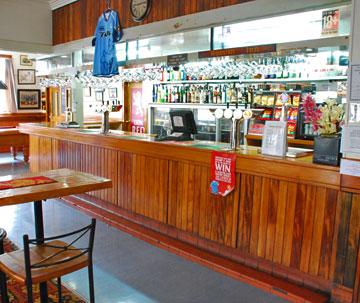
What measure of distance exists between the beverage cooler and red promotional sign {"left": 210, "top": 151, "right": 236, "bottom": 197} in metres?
3.10

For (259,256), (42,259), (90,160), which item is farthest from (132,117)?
(42,259)

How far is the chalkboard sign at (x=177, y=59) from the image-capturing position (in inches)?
183

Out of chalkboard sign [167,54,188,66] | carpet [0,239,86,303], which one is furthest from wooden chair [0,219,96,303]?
chalkboard sign [167,54,188,66]

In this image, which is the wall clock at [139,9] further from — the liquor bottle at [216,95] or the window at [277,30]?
the liquor bottle at [216,95]

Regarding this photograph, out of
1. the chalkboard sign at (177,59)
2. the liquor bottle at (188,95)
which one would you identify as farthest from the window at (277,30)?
the liquor bottle at (188,95)

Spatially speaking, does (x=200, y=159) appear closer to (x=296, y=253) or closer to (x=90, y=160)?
(x=296, y=253)

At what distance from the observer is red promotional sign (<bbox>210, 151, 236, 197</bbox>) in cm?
368

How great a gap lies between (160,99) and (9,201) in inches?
249

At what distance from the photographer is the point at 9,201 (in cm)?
273

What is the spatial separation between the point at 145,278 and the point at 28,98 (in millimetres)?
9802

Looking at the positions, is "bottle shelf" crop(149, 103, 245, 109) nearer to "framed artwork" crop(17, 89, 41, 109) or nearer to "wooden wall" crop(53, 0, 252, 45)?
"wooden wall" crop(53, 0, 252, 45)

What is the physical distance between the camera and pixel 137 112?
32.8 feet

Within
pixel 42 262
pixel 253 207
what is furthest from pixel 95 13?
pixel 42 262

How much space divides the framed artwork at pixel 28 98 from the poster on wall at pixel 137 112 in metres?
3.72
